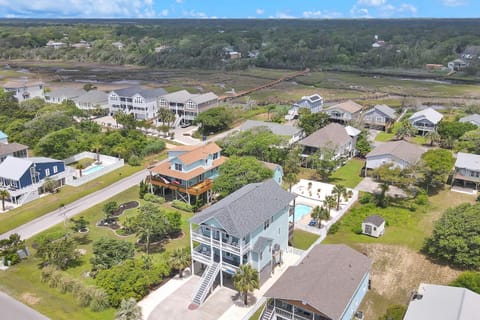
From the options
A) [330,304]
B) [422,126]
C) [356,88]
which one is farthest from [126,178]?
[356,88]

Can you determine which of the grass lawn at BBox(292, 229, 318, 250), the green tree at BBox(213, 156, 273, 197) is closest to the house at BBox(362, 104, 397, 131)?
the green tree at BBox(213, 156, 273, 197)

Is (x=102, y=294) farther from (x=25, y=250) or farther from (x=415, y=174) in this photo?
(x=415, y=174)

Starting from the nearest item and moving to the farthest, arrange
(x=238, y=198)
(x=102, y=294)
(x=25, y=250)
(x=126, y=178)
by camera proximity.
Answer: (x=102, y=294)
(x=238, y=198)
(x=25, y=250)
(x=126, y=178)

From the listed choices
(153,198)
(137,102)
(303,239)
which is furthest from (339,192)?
(137,102)

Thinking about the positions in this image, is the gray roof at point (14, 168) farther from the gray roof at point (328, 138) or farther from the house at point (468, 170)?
the house at point (468, 170)

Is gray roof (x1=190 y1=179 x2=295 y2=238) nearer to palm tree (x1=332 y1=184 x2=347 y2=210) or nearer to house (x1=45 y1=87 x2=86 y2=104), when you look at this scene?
palm tree (x1=332 y1=184 x2=347 y2=210)

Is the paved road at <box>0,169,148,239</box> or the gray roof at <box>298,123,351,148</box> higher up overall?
the gray roof at <box>298,123,351,148</box>

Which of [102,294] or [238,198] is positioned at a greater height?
[238,198]
